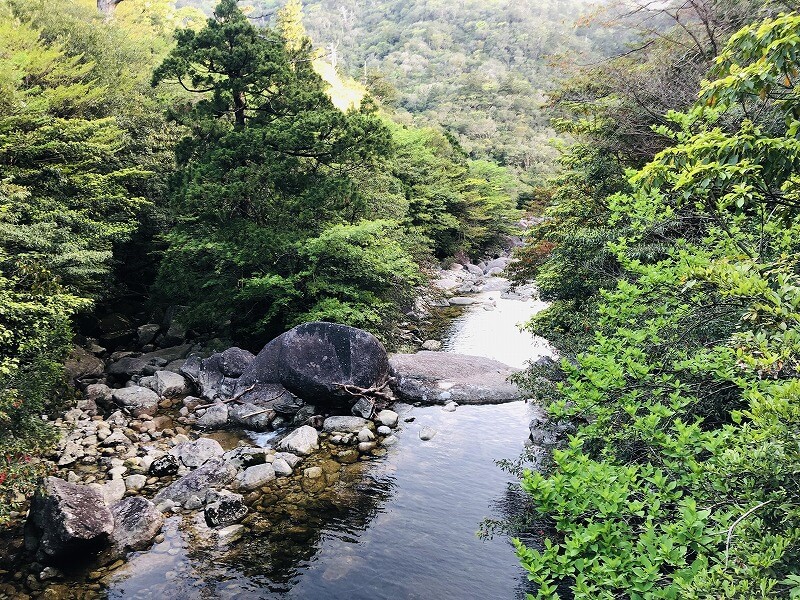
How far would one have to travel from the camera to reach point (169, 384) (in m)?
13.5

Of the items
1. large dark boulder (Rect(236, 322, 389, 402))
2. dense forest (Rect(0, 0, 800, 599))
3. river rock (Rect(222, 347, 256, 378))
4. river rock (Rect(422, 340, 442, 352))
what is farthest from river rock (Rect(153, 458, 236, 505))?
river rock (Rect(422, 340, 442, 352))

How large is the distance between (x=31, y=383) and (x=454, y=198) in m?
27.5

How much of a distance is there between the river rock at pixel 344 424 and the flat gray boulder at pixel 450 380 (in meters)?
2.12

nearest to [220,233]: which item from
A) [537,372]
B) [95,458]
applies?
[95,458]

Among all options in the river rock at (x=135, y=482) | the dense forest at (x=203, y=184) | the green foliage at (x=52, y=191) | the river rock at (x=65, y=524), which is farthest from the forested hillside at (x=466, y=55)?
the river rock at (x=65, y=524)

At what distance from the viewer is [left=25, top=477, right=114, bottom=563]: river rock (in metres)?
7.20

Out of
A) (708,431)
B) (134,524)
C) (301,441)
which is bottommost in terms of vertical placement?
(134,524)

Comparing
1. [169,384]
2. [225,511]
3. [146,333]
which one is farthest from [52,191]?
[225,511]

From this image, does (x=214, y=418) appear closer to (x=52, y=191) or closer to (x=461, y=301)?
(x=52, y=191)

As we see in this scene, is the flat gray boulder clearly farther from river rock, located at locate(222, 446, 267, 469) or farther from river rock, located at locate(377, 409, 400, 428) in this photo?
river rock, located at locate(222, 446, 267, 469)

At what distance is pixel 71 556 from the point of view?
24.0ft

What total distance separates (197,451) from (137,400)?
3400mm

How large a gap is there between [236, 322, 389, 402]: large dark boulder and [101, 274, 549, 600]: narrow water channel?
244 cm

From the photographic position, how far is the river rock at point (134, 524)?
7.67 m
